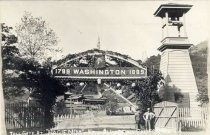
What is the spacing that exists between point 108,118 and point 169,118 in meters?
2.83

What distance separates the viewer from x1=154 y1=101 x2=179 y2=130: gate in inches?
588

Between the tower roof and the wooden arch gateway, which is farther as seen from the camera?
the tower roof

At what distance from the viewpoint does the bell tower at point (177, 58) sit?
16375 mm

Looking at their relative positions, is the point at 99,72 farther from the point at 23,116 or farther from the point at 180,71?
the point at 180,71

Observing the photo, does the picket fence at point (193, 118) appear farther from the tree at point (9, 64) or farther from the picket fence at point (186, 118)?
the tree at point (9, 64)

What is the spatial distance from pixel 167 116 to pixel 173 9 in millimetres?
4072

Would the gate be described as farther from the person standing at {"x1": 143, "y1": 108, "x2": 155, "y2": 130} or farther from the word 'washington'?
→ the word 'washington'

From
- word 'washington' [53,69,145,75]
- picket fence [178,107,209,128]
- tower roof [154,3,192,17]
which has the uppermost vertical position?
tower roof [154,3,192,17]

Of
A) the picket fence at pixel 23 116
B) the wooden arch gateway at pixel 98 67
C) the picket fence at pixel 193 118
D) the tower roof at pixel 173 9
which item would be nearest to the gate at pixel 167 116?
the picket fence at pixel 193 118

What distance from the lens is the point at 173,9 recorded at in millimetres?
16672

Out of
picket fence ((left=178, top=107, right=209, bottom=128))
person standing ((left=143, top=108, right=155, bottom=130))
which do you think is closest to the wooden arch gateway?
Answer: person standing ((left=143, top=108, right=155, bottom=130))

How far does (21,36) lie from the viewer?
1471 cm

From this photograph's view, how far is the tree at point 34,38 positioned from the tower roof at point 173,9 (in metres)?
3.62

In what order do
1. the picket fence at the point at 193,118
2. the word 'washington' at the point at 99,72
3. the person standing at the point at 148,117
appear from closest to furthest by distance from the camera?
the word 'washington' at the point at 99,72
the person standing at the point at 148,117
the picket fence at the point at 193,118
